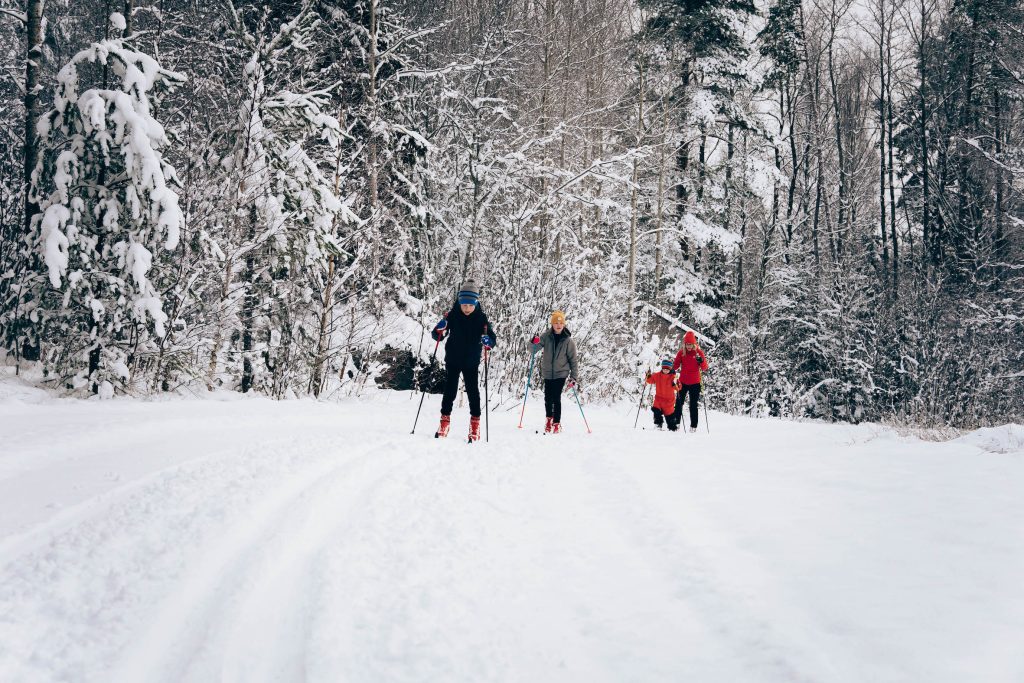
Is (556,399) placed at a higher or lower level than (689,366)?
lower

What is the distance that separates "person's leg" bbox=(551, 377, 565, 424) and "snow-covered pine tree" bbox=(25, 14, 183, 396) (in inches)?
225

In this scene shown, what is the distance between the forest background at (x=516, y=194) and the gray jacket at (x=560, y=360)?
3508 mm

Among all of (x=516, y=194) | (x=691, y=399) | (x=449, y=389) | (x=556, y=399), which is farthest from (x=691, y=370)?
(x=516, y=194)

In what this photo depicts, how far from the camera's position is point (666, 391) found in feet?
35.3

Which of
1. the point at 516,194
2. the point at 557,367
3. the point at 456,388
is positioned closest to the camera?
the point at 456,388

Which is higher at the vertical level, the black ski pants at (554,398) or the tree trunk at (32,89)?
the tree trunk at (32,89)

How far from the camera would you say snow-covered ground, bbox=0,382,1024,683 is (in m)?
2.46

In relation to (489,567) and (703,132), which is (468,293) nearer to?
(489,567)

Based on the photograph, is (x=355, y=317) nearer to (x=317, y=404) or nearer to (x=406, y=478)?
(x=317, y=404)

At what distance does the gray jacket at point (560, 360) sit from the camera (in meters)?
9.78

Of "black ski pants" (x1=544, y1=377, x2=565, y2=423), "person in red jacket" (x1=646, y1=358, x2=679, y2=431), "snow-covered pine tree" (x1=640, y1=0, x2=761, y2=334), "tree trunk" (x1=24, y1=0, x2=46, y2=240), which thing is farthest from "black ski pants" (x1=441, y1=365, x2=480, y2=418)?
"snow-covered pine tree" (x1=640, y1=0, x2=761, y2=334)

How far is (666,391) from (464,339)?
176 inches

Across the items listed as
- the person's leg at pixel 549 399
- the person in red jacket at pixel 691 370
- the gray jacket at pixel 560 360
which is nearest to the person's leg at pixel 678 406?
the person in red jacket at pixel 691 370

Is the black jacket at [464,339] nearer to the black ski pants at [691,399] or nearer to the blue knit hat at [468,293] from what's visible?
the blue knit hat at [468,293]
